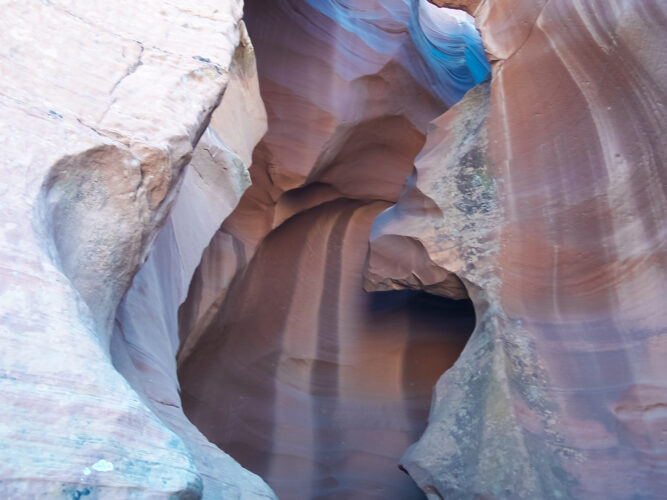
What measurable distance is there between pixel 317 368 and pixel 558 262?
8.59ft

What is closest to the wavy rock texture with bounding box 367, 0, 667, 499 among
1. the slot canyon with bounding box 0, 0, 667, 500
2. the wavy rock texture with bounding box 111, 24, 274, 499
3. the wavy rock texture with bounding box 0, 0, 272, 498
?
the slot canyon with bounding box 0, 0, 667, 500

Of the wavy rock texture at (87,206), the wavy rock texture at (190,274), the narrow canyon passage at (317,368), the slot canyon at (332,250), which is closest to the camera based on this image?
the wavy rock texture at (87,206)

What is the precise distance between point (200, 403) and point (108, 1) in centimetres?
355

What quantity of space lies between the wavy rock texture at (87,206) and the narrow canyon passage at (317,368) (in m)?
3.14

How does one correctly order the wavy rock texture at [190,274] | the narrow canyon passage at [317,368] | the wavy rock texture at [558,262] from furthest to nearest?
the narrow canyon passage at [317,368] → the wavy rock texture at [558,262] → the wavy rock texture at [190,274]

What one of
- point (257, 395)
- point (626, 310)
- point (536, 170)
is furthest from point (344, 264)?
point (626, 310)

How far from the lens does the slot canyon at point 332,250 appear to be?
131 cm

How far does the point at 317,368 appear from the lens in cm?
543

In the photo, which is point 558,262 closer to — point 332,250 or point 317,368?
point 317,368

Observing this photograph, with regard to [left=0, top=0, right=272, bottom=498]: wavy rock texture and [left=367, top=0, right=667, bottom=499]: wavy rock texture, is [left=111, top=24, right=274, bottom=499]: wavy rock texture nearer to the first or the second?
[left=0, top=0, right=272, bottom=498]: wavy rock texture

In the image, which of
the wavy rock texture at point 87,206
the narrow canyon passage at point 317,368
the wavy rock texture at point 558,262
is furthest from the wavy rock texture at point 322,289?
the wavy rock texture at point 87,206

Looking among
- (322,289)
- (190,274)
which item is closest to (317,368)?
(322,289)

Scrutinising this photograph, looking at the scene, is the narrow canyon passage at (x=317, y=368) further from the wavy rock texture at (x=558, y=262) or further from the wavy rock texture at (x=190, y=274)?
the wavy rock texture at (x=190, y=274)

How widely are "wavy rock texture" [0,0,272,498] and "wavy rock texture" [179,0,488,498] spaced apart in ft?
8.12
